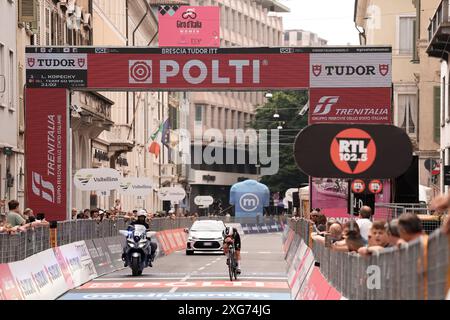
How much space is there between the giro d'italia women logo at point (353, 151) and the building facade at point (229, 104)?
105056mm

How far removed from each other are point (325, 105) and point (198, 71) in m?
4.23

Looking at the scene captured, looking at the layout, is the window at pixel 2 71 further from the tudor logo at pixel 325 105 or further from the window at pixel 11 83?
the tudor logo at pixel 325 105

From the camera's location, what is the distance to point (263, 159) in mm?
131625

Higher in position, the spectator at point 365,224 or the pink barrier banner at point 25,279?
the spectator at point 365,224

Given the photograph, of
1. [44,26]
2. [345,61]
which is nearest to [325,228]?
[345,61]

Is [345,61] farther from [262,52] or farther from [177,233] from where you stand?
[177,233]

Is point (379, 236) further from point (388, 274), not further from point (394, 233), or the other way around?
point (388, 274)

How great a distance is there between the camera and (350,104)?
4191cm

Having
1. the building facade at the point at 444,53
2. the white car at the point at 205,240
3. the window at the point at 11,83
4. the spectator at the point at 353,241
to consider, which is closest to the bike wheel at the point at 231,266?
the building facade at the point at 444,53

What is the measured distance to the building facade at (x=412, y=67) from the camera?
60.8 meters

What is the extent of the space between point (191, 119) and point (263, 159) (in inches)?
325

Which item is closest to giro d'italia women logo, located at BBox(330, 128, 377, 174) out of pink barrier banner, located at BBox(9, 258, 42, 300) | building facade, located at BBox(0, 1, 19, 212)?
pink barrier banner, located at BBox(9, 258, 42, 300)

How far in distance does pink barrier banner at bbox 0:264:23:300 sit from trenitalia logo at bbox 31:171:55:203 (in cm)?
2246

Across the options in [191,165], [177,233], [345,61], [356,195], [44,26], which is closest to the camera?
[356,195]
